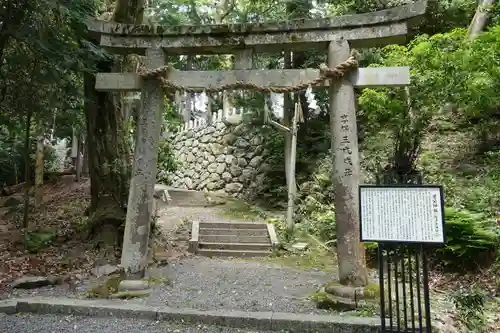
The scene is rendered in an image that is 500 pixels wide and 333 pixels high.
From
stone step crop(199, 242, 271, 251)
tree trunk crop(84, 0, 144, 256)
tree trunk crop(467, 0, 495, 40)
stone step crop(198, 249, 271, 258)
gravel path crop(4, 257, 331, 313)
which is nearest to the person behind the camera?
gravel path crop(4, 257, 331, 313)

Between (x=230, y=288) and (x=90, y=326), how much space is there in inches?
80.8

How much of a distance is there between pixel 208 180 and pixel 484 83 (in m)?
10.5

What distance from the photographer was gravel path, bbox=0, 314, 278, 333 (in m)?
3.76

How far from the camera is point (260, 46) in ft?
16.7

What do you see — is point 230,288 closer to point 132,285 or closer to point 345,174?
point 132,285

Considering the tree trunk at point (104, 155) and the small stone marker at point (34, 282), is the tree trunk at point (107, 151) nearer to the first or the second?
the tree trunk at point (104, 155)

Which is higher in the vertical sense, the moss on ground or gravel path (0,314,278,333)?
the moss on ground

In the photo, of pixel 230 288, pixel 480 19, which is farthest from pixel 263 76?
pixel 480 19

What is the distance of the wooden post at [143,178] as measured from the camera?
16.3 ft

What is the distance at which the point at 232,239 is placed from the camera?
9.36m

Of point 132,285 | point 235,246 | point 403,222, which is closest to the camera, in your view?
point 403,222

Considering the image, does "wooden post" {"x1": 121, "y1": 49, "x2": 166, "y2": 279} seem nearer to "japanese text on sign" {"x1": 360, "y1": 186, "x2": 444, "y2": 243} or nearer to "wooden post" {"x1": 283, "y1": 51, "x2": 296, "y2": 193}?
"japanese text on sign" {"x1": 360, "y1": 186, "x2": 444, "y2": 243}

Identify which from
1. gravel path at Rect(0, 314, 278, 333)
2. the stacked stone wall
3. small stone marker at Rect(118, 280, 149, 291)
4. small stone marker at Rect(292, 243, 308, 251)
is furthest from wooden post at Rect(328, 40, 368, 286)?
the stacked stone wall

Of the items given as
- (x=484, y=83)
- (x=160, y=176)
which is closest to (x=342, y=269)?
(x=484, y=83)
